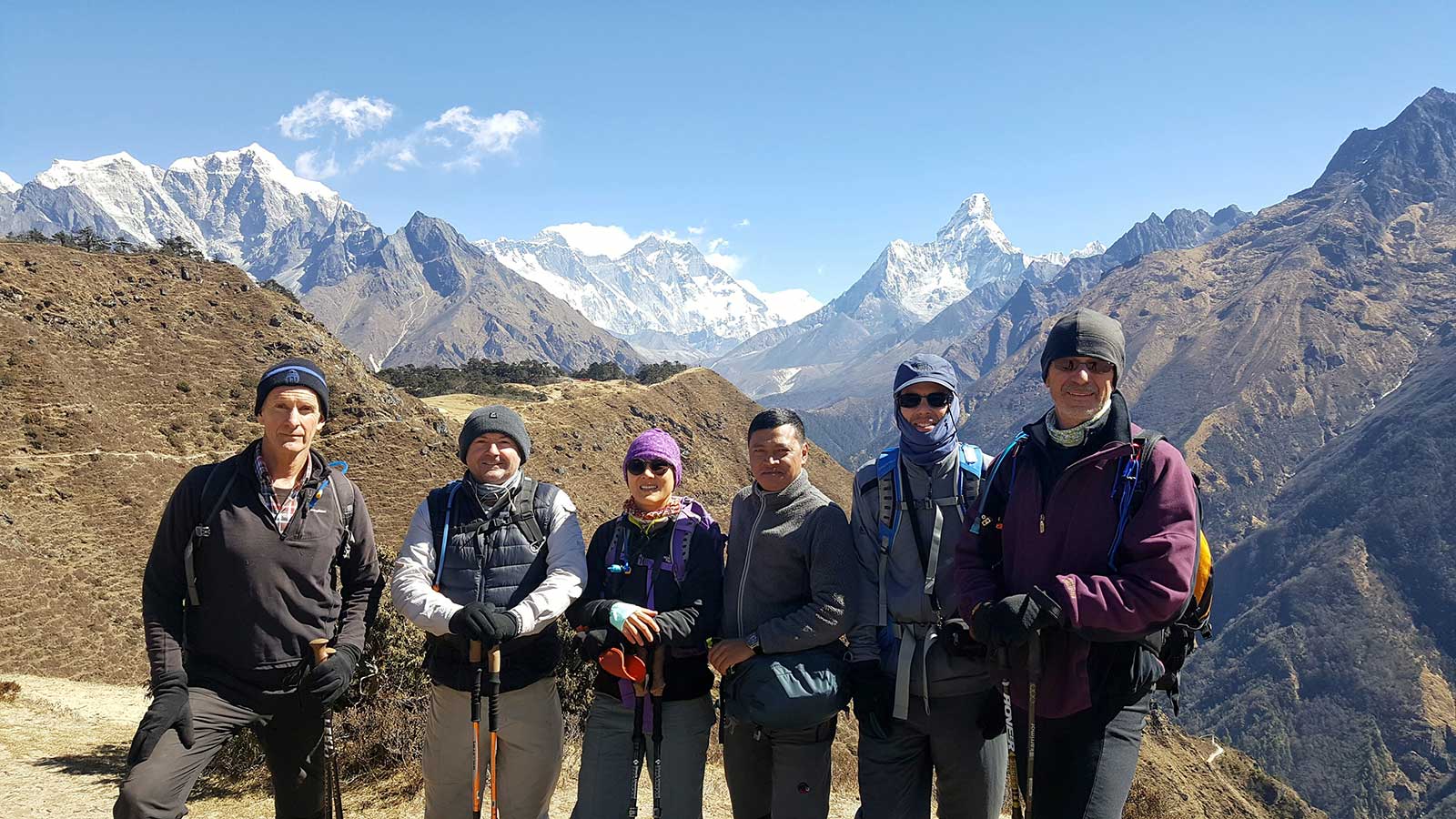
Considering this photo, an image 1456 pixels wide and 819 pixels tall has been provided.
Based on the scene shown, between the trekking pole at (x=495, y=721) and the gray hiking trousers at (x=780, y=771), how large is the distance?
4.36 feet

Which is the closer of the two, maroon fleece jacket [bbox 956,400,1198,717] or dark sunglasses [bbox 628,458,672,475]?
maroon fleece jacket [bbox 956,400,1198,717]

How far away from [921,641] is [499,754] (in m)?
2.54

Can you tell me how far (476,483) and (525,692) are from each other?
1.27 meters

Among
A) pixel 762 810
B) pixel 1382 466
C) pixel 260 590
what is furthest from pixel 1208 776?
pixel 1382 466

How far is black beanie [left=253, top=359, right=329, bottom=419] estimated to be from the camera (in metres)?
4.32

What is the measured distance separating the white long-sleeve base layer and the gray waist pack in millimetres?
1132

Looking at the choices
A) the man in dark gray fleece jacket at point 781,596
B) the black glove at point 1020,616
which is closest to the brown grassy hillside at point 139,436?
the man in dark gray fleece jacket at point 781,596

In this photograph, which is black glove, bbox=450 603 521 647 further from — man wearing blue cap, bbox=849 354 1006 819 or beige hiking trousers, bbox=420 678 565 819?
man wearing blue cap, bbox=849 354 1006 819

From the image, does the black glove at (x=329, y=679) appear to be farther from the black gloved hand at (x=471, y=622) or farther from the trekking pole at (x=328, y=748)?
the black gloved hand at (x=471, y=622)

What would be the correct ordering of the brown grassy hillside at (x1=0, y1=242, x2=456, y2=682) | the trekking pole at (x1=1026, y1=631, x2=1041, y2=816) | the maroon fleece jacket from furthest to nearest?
1. the brown grassy hillside at (x1=0, y1=242, x2=456, y2=682)
2. the trekking pole at (x1=1026, y1=631, x2=1041, y2=816)
3. the maroon fleece jacket

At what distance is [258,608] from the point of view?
418cm

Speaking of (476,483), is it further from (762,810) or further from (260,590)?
(762,810)

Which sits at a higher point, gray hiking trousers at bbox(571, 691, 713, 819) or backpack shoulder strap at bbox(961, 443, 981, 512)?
backpack shoulder strap at bbox(961, 443, 981, 512)

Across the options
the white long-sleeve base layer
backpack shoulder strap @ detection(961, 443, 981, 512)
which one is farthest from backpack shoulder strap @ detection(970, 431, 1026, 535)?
the white long-sleeve base layer
